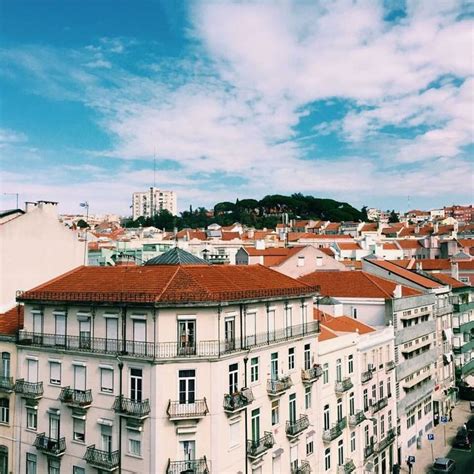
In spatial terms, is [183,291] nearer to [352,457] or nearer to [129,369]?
[129,369]

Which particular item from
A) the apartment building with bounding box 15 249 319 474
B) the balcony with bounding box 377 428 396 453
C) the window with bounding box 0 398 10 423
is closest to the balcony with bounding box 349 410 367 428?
the balcony with bounding box 377 428 396 453

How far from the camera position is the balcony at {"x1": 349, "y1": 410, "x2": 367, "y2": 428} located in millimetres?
40969

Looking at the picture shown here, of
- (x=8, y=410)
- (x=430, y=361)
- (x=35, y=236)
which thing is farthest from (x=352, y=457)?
(x=35, y=236)

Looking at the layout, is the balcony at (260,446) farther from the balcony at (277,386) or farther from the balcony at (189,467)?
the balcony at (189,467)

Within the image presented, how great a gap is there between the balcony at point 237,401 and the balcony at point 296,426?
5.22 meters

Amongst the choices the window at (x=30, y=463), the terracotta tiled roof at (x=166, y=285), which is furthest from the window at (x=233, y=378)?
the window at (x=30, y=463)

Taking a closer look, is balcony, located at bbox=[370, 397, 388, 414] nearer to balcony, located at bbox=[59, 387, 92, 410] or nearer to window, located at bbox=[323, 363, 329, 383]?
window, located at bbox=[323, 363, 329, 383]

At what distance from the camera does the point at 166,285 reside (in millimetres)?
29234

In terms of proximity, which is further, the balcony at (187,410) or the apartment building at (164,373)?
the apartment building at (164,373)

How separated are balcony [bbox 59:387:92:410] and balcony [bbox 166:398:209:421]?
5494 millimetres

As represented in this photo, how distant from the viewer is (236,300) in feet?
97.4

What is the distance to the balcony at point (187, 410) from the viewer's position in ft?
89.6

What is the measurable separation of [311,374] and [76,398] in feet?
49.0

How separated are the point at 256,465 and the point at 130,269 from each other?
13874mm
